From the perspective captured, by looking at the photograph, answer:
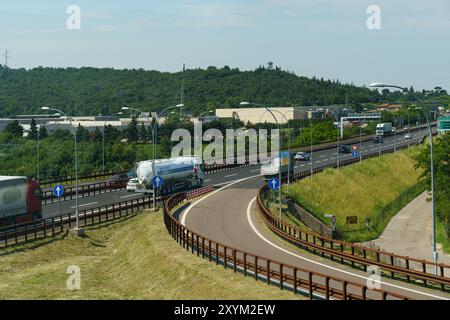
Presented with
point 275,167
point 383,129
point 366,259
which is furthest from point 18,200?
point 383,129

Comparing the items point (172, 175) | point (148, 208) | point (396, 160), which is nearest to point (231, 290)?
point (148, 208)

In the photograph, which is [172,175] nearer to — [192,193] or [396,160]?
[192,193]

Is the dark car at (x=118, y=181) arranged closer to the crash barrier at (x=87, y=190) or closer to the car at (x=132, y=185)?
the crash barrier at (x=87, y=190)

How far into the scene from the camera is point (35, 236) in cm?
4153

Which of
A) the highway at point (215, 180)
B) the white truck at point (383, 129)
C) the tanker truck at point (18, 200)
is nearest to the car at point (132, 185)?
the highway at point (215, 180)

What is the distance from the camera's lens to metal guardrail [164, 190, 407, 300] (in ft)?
74.0

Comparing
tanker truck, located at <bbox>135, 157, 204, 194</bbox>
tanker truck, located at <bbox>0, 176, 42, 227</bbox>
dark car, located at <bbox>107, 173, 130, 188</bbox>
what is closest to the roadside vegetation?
tanker truck, located at <bbox>135, 157, 204, 194</bbox>

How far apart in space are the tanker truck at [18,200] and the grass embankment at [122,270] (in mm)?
4634

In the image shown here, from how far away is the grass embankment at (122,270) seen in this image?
89.6 feet

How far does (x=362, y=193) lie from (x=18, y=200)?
150ft

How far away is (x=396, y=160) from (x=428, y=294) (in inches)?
3103

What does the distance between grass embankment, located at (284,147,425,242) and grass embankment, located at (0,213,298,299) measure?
26302 millimetres

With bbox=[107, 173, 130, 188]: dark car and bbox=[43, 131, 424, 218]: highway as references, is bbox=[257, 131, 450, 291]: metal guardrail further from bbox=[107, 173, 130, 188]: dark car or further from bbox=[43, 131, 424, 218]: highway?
bbox=[107, 173, 130, 188]: dark car

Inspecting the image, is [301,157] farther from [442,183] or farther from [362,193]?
[442,183]
